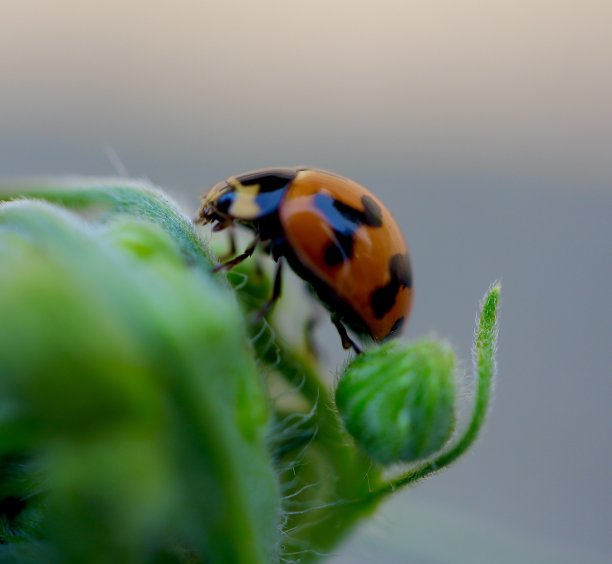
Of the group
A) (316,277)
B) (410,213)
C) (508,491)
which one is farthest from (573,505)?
(316,277)

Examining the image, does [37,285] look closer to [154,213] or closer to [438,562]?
[154,213]

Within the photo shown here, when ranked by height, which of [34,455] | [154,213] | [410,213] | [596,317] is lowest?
[34,455]

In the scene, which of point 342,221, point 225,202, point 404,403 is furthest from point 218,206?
point 404,403

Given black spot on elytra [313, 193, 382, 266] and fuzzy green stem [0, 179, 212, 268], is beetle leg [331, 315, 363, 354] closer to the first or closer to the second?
black spot on elytra [313, 193, 382, 266]

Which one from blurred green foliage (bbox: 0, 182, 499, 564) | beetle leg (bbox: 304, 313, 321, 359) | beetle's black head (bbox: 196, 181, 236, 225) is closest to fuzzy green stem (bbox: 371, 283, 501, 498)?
blurred green foliage (bbox: 0, 182, 499, 564)

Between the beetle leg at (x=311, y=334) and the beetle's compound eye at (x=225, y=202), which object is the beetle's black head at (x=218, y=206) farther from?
the beetle leg at (x=311, y=334)
